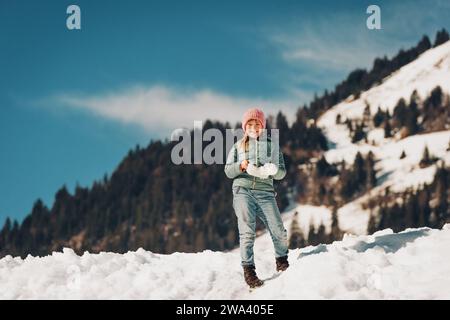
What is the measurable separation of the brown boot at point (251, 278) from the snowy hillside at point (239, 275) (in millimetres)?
125

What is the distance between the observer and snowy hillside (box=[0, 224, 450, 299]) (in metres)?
9.04

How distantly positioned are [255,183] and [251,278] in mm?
1411

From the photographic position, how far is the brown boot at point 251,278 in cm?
988

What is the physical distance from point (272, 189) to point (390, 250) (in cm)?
204

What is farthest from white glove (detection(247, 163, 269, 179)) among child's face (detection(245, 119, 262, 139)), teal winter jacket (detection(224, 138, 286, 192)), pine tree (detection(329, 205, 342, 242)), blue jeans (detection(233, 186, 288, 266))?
pine tree (detection(329, 205, 342, 242))

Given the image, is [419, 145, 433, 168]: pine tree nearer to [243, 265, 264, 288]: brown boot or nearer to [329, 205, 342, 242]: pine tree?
[329, 205, 342, 242]: pine tree

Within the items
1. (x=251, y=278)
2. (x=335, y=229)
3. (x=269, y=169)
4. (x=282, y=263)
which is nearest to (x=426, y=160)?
(x=335, y=229)

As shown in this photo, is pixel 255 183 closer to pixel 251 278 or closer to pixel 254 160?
pixel 254 160

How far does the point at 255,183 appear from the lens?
34.3ft

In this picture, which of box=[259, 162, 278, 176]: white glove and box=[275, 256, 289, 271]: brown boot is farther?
box=[275, 256, 289, 271]: brown boot

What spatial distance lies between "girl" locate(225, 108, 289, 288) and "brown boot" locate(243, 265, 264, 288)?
0.32 m
